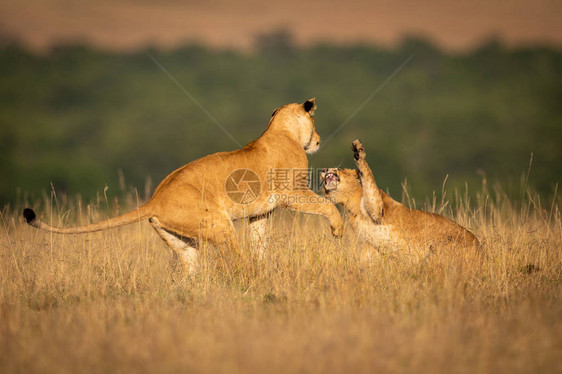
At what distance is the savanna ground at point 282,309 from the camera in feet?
12.8

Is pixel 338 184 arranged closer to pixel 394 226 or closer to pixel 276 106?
pixel 394 226

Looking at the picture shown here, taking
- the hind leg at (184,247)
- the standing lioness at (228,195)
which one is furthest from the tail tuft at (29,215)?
the hind leg at (184,247)

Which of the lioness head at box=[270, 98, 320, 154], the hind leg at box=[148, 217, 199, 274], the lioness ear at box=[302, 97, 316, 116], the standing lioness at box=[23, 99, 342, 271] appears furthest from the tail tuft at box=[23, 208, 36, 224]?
the lioness ear at box=[302, 97, 316, 116]

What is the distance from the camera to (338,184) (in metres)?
7.24

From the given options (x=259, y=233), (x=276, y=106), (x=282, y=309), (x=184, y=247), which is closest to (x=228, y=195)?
(x=184, y=247)

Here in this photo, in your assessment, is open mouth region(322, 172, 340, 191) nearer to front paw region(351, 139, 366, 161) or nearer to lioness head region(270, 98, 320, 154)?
front paw region(351, 139, 366, 161)

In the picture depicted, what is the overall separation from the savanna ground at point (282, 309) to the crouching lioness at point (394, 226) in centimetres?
29

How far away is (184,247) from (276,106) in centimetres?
5853

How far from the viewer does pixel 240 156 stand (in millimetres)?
6672

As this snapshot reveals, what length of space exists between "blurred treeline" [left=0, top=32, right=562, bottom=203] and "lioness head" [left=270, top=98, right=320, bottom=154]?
3101cm

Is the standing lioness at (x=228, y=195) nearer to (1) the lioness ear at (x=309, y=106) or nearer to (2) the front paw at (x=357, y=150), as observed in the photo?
(1) the lioness ear at (x=309, y=106)

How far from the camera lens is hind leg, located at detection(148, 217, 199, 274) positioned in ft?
20.7

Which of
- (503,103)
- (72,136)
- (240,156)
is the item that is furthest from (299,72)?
(240,156)

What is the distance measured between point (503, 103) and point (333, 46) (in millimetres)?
30047
